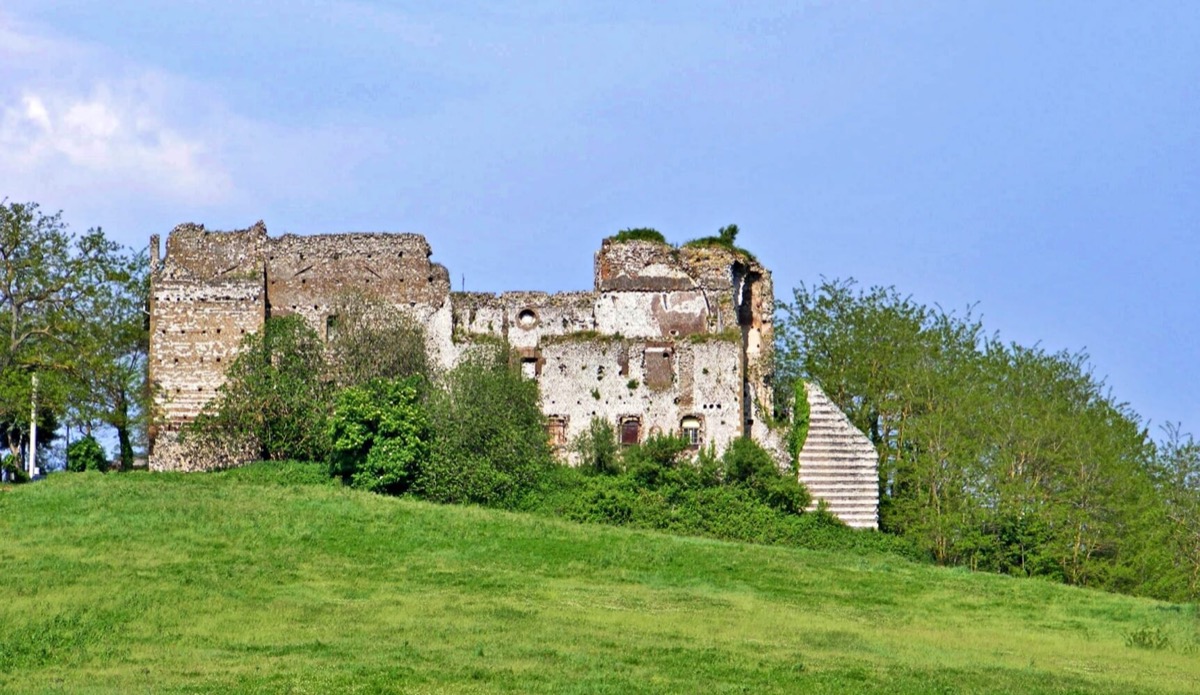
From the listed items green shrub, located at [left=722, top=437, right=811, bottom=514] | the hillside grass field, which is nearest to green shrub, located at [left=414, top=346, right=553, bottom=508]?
the hillside grass field

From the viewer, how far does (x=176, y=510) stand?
45031 millimetres

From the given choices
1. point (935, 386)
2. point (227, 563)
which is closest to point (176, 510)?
point (227, 563)

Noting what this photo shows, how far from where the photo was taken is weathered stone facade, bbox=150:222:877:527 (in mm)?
54656

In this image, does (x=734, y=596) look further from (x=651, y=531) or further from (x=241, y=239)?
(x=241, y=239)

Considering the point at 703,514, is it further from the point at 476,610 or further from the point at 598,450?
the point at 476,610

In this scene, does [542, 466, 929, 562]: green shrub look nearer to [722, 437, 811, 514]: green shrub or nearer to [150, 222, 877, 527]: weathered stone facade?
[722, 437, 811, 514]: green shrub

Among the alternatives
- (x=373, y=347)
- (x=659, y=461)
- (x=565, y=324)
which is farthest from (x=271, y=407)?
(x=659, y=461)

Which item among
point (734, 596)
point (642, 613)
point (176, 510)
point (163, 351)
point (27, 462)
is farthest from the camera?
point (27, 462)

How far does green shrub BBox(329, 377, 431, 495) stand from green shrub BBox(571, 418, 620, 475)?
4.64m

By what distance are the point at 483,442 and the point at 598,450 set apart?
3.61 metres

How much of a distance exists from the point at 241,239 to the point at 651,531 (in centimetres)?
1827

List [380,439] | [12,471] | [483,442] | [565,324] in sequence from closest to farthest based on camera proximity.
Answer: [380,439] < [483,442] < [12,471] < [565,324]

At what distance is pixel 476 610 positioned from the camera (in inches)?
1396

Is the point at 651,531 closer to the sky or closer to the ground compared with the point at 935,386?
closer to the ground
